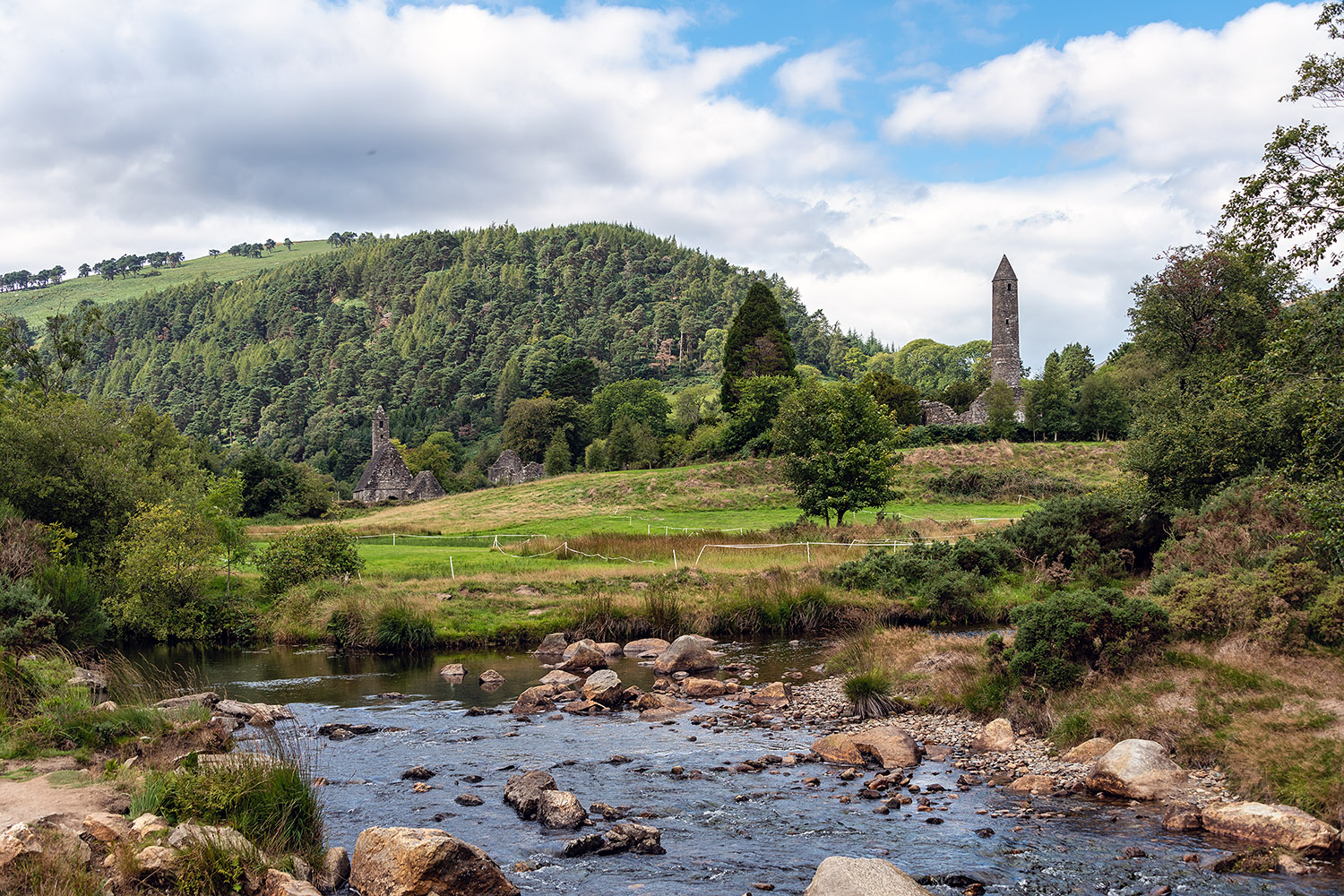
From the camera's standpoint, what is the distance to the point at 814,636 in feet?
95.2

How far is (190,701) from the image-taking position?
18250 millimetres

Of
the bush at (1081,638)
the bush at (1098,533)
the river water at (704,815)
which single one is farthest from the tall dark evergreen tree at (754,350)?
the river water at (704,815)

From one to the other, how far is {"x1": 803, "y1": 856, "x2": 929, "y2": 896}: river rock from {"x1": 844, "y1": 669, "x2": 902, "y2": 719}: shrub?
8726mm

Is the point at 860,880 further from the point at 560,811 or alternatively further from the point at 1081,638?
the point at 1081,638

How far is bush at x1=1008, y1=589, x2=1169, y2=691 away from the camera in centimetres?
1741

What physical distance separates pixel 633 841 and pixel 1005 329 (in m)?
121

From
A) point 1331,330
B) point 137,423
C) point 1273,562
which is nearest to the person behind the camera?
point 1331,330

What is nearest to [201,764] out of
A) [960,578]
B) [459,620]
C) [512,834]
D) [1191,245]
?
[512,834]

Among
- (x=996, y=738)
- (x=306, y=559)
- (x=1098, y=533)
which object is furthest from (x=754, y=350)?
(x=996, y=738)

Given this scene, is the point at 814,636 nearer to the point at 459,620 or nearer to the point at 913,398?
the point at 459,620

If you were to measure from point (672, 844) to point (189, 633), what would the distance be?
24.1m

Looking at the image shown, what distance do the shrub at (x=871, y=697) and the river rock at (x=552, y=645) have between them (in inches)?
419

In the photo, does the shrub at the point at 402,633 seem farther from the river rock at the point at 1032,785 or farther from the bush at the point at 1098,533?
the bush at the point at 1098,533

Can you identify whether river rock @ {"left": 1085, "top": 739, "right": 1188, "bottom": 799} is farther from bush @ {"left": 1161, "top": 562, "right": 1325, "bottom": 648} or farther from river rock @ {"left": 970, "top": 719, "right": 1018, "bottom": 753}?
bush @ {"left": 1161, "top": 562, "right": 1325, "bottom": 648}
